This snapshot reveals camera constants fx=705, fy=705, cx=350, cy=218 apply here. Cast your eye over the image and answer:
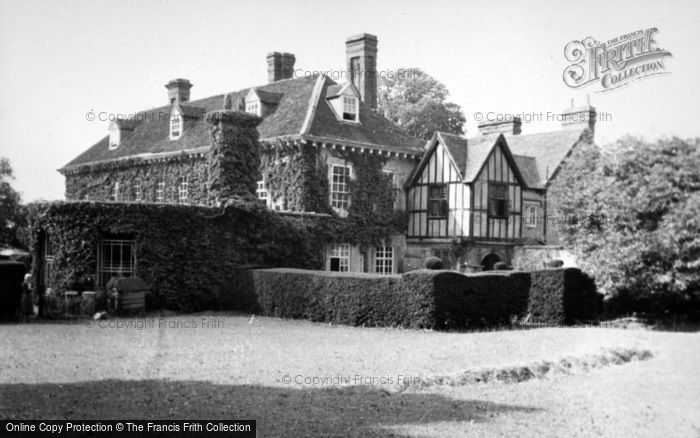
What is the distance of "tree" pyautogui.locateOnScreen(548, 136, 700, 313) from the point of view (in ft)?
64.2

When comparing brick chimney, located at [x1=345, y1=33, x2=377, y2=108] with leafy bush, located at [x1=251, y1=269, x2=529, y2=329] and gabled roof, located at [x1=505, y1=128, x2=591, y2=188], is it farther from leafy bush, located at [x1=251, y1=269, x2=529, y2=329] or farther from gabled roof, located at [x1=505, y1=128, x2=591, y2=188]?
leafy bush, located at [x1=251, y1=269, x2=529, y2=329]

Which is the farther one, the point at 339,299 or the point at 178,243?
the point at 178,243

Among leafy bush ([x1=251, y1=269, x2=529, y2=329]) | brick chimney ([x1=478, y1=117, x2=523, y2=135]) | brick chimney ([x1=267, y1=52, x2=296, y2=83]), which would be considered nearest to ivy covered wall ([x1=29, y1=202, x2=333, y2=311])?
leafy bush ([x1=251, y1=269, x2=529, y2=329])

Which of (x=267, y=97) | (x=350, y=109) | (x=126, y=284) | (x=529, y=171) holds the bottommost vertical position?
(x=126, y=284)

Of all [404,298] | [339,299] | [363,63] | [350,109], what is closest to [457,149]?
[350,109]

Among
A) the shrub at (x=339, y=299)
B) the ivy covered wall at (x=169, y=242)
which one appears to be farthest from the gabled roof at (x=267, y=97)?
the shrub at (x=339, y=299)

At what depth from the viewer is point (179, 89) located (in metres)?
42.3

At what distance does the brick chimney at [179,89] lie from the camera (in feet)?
138

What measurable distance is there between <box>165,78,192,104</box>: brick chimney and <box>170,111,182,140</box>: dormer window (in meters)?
6.85

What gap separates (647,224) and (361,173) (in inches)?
508

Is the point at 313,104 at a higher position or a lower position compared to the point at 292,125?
higher

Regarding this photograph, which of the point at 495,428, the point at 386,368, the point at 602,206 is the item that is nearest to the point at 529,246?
the point at 602,206

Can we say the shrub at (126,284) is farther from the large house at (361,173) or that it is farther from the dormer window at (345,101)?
the dormer window at (345,101)

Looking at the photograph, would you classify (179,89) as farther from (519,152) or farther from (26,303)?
(26,303)
